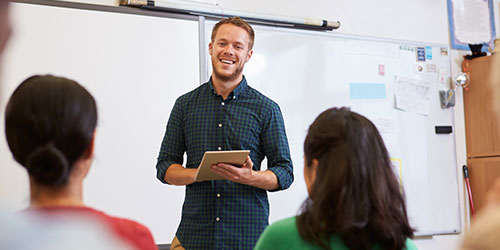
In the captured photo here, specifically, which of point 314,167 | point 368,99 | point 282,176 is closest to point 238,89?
point 282,176

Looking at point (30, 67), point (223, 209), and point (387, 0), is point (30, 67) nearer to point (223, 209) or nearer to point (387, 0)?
point (223, 209)

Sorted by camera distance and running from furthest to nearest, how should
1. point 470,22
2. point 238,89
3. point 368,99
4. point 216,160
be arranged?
point 470,22, point 368,99, point 238,89, point 216,160

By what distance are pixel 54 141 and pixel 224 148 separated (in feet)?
4.23

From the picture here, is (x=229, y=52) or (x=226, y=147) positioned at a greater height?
(x=229, y=52)

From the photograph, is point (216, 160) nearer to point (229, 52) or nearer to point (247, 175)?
point (247, 175)

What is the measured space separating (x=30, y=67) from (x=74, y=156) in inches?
78.9

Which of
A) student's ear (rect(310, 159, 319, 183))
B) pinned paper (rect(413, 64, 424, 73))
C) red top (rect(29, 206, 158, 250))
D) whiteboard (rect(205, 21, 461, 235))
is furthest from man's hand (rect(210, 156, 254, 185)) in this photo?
pinned paper (rect(413, 64, 424, 73))

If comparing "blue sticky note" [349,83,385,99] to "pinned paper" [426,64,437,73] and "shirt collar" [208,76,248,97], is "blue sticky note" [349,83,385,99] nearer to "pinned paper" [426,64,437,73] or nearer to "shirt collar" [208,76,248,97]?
"pinned paper" [426,64,437,73]

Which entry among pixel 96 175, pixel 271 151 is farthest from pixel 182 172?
pixel 96 175

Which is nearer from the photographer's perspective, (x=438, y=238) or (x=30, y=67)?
(x=30, y=67)

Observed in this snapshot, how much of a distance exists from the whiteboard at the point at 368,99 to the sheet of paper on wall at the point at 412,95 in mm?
32

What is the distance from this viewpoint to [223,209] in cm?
220

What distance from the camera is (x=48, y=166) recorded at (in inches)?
38.9

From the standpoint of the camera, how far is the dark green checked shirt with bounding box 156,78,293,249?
2.19 metres
